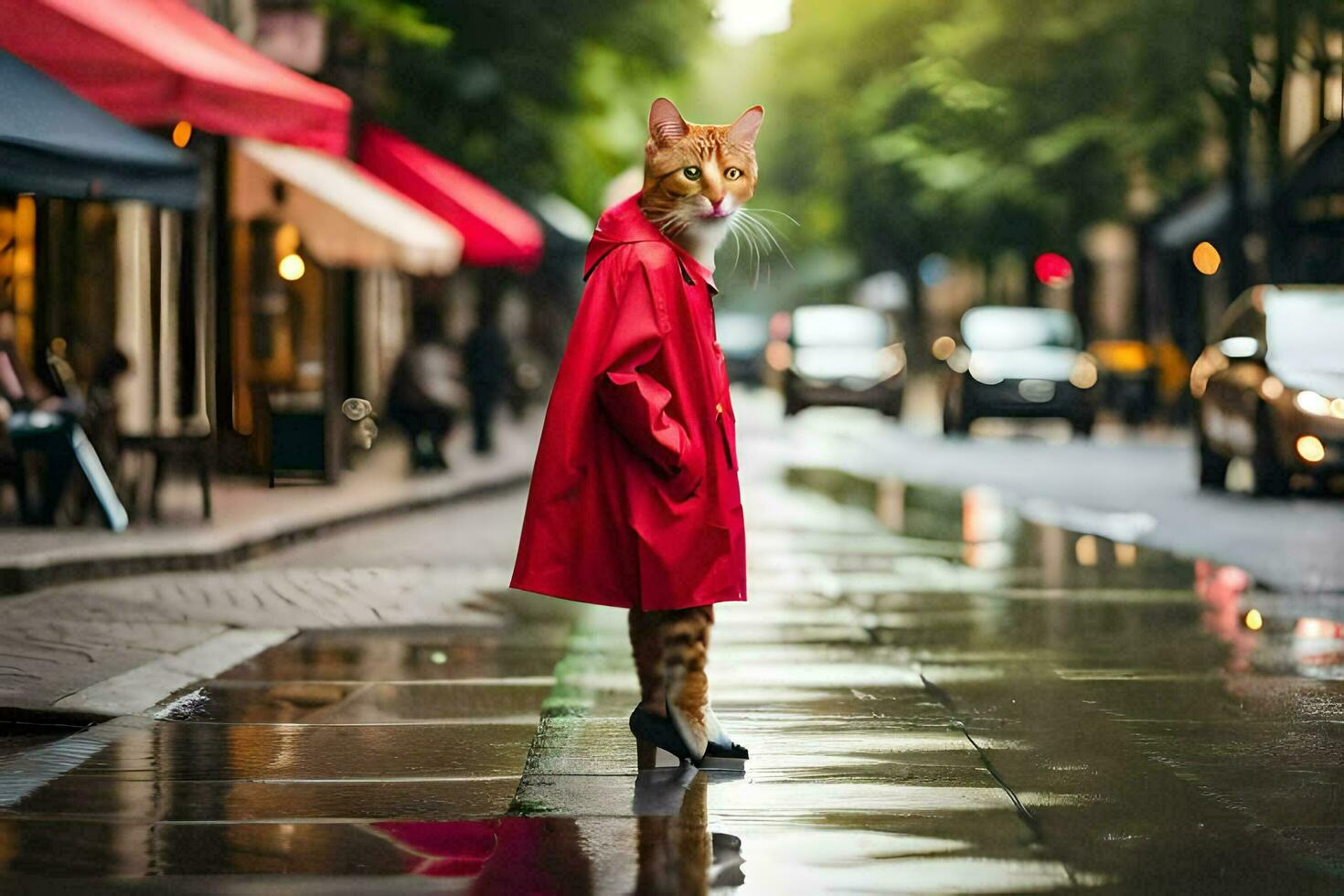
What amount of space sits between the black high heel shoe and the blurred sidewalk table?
4.77m

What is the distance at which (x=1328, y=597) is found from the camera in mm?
11141

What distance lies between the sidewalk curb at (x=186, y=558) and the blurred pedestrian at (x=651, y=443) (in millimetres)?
4962

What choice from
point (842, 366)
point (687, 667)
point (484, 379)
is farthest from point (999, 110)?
point (687, 667)

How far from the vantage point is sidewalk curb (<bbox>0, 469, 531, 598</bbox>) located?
33.5 ft

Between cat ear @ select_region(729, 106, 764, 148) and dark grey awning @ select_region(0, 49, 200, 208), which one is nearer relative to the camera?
cat ear @ select_region(729, 106, 764, 148)

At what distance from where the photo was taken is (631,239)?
6031 millimetres

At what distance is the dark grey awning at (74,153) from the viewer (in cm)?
1027

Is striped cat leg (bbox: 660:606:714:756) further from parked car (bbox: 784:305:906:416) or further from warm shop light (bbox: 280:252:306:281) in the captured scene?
parked car (bbox: 784:305:906:416)

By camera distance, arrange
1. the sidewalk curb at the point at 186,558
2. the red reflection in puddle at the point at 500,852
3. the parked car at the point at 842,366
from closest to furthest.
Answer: the red reflection in puddle at the point at 500,852
the sidewalk curb at the point at 186,558
the parked car at the point at 842,366

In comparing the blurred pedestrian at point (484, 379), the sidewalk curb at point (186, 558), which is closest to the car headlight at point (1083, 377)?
the blurred pedestrian at point (484, 379)

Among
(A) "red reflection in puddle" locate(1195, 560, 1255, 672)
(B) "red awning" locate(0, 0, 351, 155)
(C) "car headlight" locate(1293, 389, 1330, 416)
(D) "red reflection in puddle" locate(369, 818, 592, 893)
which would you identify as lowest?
(D) "red reflection in puddle" locate(369, 818, 592, 893)

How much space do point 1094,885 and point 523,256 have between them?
2359 cm

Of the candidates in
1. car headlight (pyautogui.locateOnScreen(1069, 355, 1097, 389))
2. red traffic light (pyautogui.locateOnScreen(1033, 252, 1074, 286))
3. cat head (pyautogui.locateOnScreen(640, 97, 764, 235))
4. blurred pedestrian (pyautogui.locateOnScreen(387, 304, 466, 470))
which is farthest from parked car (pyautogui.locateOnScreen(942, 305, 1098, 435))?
cat head (pyautogui.locateOnScreen(640, 97, 764, 235))

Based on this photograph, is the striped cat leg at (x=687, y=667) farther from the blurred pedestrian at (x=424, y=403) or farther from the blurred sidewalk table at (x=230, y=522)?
the blurred pedestrian at (x=424, y=403)
